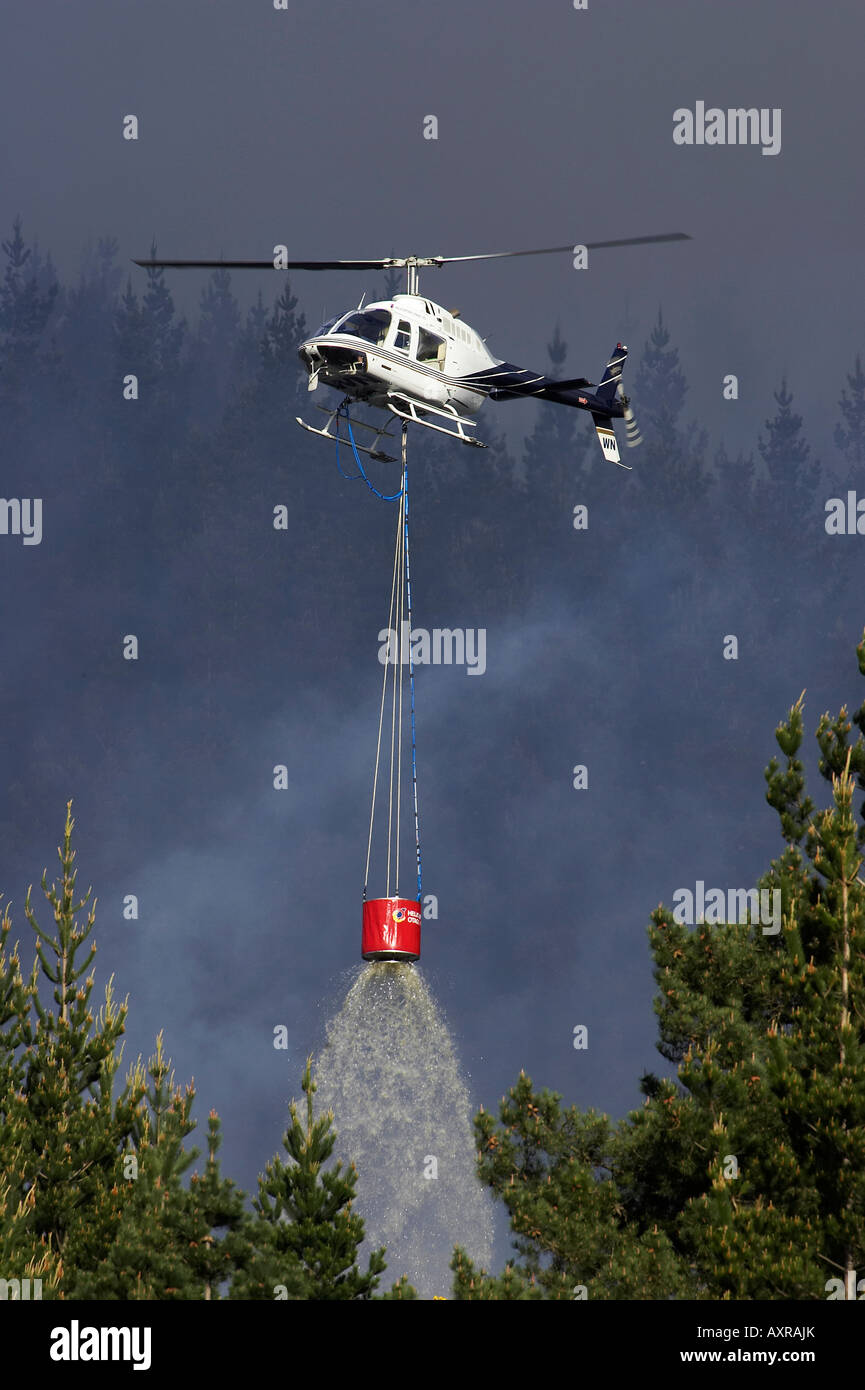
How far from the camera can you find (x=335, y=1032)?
30297mm

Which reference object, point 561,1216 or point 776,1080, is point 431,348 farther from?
point 561,1216

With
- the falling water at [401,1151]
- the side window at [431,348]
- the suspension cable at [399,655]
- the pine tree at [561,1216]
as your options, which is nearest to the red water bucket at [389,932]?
the suspension cable at [399,655]

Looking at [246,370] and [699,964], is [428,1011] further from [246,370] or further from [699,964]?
[246,370]

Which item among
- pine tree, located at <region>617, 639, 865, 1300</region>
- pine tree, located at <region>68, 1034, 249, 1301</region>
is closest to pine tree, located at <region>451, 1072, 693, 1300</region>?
pine tree, located at <region>617, 639, 865, 1300</region>

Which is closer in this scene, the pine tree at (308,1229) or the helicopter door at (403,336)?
Result: the pine tree at (308,1229)

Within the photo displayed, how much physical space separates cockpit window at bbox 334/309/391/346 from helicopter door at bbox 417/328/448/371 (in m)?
0.65

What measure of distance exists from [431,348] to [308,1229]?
13.6 metres

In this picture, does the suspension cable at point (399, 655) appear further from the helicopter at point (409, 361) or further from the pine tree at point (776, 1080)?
the pine tree at point (776, 1080)

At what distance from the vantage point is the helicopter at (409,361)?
94.0 feet

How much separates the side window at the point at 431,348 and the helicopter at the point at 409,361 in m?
0.02

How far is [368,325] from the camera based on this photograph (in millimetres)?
28938
